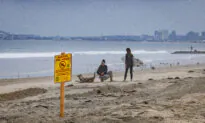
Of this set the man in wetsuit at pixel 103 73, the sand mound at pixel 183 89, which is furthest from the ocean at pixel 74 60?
the sand mound at pixel 183 89

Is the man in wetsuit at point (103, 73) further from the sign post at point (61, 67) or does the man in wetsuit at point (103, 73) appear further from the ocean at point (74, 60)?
the sign post at point (61, 67)

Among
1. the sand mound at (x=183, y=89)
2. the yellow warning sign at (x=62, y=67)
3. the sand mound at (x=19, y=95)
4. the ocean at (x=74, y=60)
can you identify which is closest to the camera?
the yellow warning sign at (x=62, y=67)

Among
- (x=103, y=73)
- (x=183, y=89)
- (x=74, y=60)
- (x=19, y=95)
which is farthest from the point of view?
(x=74, y=60)

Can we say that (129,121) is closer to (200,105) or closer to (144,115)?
(144,115)

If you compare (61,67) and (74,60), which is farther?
(74,60)

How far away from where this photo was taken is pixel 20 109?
9.25m

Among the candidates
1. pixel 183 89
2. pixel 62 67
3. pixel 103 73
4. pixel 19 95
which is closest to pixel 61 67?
pixel 62 67

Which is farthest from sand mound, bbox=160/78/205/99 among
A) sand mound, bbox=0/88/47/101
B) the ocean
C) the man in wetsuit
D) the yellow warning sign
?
the ocean

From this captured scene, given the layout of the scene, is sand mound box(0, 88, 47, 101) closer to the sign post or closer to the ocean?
the sign post

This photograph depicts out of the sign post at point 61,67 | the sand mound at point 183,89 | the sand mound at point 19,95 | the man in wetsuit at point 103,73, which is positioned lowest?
the sand mound at point 19,95

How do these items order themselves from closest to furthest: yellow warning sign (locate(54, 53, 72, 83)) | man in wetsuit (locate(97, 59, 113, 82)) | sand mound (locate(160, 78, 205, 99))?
yellow warning sign (locate(54, 53, 72, 83)) < sand mound (locate(160, 78, 205, 99)) < man in wetsuit (locate(97, 59, 113, 82))

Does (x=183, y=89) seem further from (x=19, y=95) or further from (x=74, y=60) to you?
(x=74, y=60)

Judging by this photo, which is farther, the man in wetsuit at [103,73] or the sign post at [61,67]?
the man in wetsuit at [103,73]

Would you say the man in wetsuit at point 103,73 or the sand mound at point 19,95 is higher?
the man in wetsuit at point 103,73
